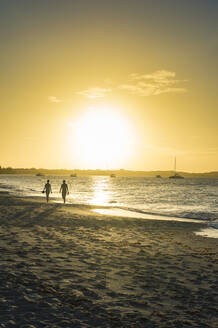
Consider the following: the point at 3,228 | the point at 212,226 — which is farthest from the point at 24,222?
the point at 212,226

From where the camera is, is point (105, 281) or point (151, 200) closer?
point (105, 281)

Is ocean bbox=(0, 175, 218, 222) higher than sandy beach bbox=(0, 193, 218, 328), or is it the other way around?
sandy beach bbox=(0, 193, 218, 328)

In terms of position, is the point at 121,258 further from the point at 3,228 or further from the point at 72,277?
the point at 3,228

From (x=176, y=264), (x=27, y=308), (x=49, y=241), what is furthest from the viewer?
(x=49, y=241)

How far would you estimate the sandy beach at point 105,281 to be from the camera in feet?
18.3

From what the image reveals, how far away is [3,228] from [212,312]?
11400 millimetres

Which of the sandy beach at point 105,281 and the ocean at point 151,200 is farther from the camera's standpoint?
the ocean at point 151,200

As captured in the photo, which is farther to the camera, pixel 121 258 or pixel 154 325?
pixel 121 258

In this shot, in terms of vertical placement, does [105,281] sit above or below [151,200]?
above

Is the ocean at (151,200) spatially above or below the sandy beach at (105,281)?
below

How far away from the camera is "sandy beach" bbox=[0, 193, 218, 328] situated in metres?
5.58

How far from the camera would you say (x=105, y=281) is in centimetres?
771

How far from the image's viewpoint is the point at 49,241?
40.3 ft

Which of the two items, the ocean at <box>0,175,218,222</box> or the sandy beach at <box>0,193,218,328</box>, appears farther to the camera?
the ocean at <box>0,175,218,222</box>
